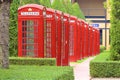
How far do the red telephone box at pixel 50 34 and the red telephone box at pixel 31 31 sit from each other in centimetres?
53

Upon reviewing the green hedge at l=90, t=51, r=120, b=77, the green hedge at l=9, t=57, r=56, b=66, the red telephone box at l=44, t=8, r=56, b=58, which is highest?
the red telephone box at l=44, t=8, r=56, b=58

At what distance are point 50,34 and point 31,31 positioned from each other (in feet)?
2.93

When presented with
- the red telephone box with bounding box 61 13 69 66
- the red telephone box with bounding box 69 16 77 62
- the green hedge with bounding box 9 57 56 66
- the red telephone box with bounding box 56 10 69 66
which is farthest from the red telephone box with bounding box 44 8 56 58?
the red telephone box with bounding box 69 16 77 62

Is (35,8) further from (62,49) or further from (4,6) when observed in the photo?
(4,6)

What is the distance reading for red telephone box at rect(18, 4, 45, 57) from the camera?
1989 cm

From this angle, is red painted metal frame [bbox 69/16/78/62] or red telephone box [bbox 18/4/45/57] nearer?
red telephone box [bbox 18/4/45/57]

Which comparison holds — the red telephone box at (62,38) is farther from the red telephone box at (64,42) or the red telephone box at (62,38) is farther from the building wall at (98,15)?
the building wall at (98,15)

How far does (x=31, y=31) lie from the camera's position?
2022 cm

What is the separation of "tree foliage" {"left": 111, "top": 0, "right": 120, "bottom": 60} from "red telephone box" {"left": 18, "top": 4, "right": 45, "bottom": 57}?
9.53 feet

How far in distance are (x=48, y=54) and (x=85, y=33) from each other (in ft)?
50.0

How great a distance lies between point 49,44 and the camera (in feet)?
67.7

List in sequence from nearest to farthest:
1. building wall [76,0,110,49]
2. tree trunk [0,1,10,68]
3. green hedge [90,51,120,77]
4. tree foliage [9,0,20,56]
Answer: tree trunk [0,1,10,68] < green hedge [90,51,120,77] < tree foliage [9,0,20,56] < building wall [76,0,110,49]

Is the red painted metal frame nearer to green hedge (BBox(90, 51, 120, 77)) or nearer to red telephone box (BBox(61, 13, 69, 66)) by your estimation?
red telephone box (BBox(61, 13, 69, 66))

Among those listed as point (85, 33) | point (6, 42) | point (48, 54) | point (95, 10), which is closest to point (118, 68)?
point (48, 54)
